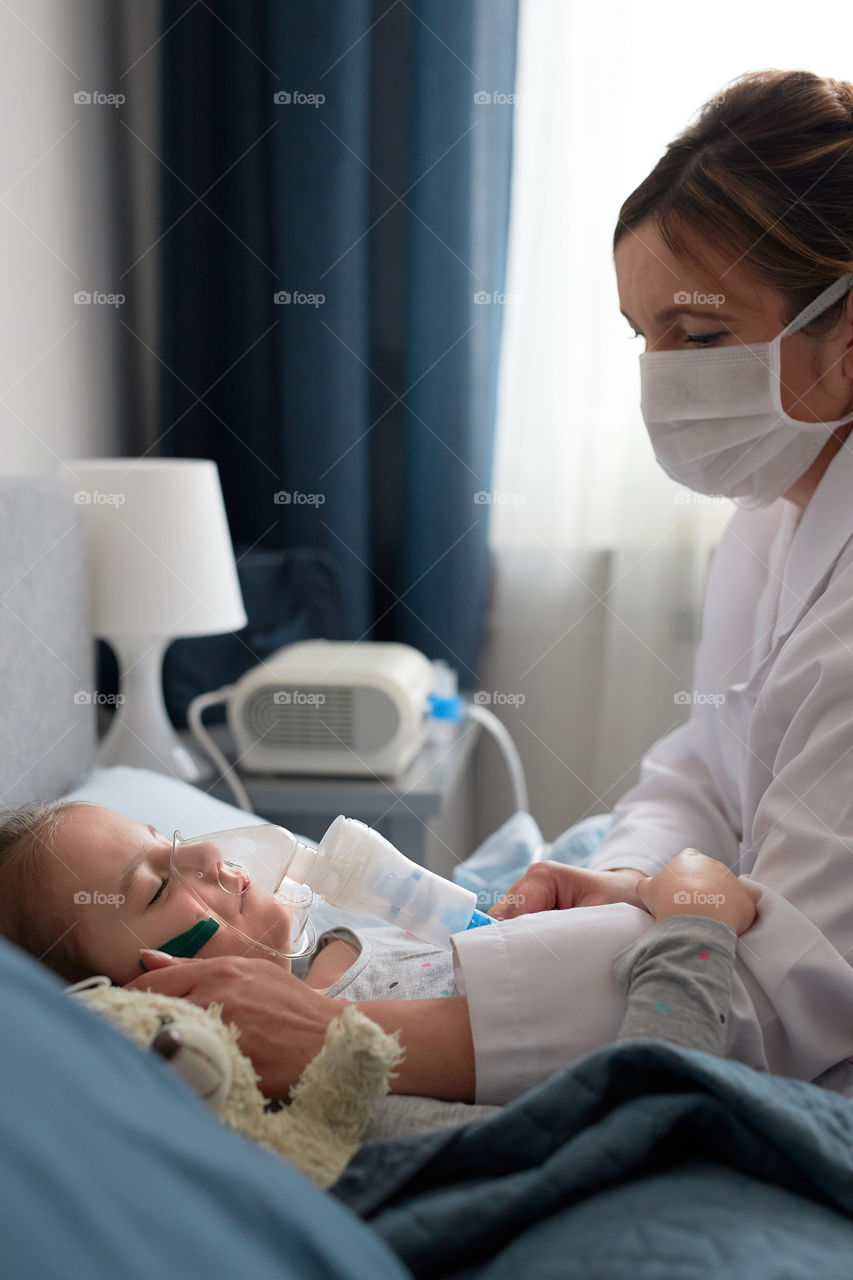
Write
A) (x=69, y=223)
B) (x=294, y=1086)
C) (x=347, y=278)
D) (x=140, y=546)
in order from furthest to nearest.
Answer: (x=347, y=278) < (x=69, y=223) < (x=140, y=546) < (x=294, y=1086)

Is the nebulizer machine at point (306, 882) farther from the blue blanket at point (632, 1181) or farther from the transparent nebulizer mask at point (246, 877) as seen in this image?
the blue blanket at point (632, 1181)

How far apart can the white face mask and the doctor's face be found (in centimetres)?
1

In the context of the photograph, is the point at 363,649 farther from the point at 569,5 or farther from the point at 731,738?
the point at 569,5

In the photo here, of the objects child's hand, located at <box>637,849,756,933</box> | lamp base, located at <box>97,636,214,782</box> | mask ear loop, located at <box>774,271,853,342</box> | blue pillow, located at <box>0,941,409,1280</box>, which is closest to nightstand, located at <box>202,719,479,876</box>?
lamp base, located at <box>97,636,214,782</box>

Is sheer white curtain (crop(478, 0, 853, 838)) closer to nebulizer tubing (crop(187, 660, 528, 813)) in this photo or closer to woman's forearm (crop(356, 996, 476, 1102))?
nebulizer tubing (crop(187, 660, 528, 813))

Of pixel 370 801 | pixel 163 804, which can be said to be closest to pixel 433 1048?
pixel 163 804

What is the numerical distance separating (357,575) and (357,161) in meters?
0.98

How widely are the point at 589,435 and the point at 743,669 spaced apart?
1.25 meters

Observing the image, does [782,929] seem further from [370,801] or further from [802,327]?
[370,801]

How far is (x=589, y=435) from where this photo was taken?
100.0 inches

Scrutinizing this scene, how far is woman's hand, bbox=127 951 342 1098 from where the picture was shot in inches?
31.8

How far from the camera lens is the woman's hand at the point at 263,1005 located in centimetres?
81

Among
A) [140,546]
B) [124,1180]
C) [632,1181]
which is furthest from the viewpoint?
[140,546]

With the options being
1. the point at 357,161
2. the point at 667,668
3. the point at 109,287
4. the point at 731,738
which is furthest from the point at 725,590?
the point at 109,287
